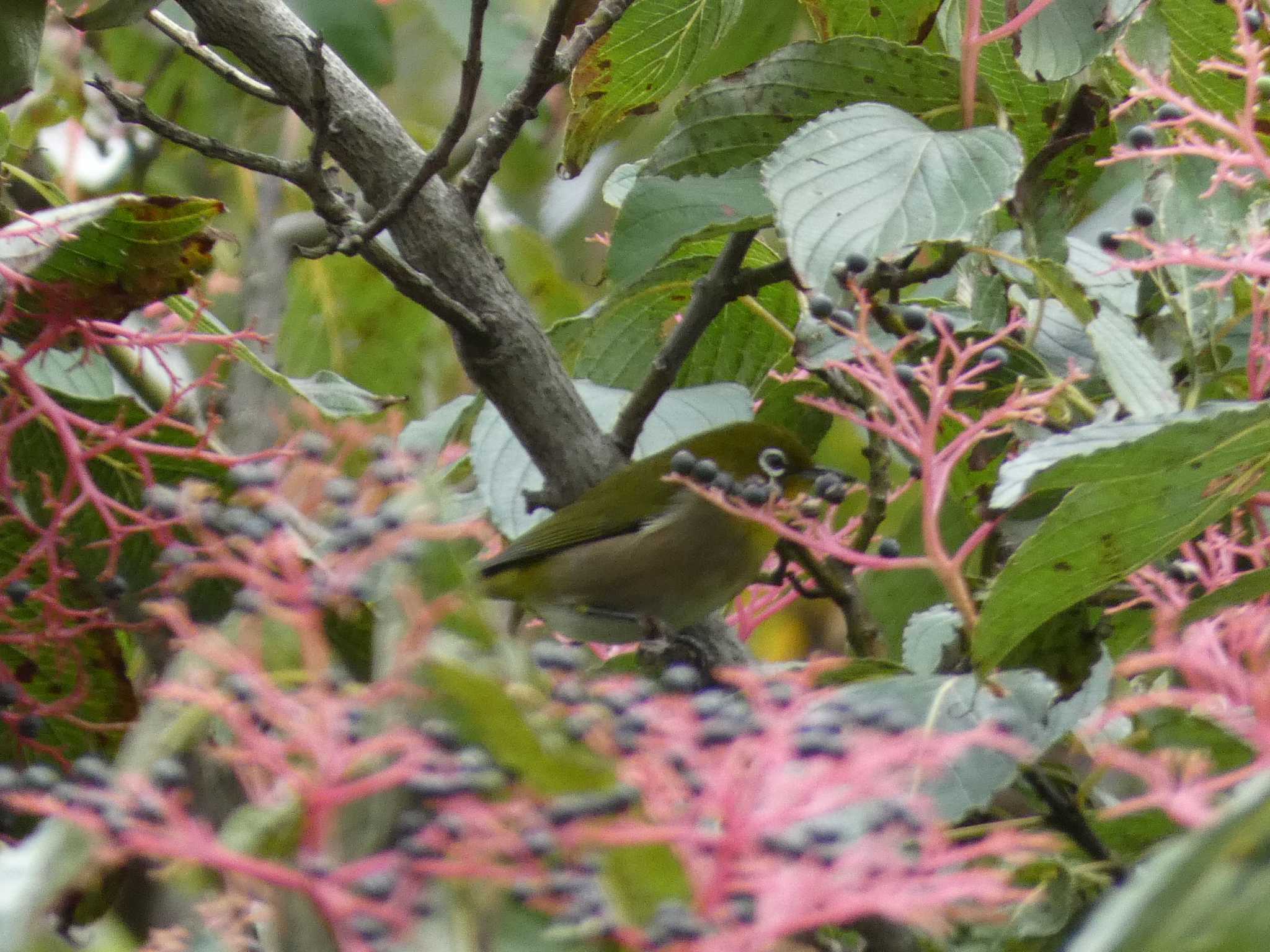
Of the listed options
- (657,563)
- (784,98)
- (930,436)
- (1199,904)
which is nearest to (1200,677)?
(930,436)

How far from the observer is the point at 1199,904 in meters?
0.68

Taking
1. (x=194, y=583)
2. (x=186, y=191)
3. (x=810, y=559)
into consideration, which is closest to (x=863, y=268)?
(x=810, y=559)

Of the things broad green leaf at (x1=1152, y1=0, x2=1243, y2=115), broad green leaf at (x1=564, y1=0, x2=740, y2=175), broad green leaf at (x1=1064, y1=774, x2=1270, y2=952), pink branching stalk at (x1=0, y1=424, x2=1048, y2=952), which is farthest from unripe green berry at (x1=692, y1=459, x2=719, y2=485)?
broad green leaf at (x1=1064, y1=774, x2=1270, y2=952)

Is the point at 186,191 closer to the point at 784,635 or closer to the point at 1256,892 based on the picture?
the point at 784,635

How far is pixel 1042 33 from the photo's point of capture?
1891 mm

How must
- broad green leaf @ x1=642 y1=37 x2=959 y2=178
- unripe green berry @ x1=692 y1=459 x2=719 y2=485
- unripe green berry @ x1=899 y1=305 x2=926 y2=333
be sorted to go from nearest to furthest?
unripe green berry @ x1=899 y1=305 x2=926 y2=333
broad green leaf @ x1=642 y1=37 x2=959 y2=178
unripe green berry @ x1=692 y1=459 x2=719 y2=485

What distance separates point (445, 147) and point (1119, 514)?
2.69ft

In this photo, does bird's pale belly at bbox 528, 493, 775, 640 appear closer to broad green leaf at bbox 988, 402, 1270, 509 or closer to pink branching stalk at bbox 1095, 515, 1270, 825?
pink branching stalk at bbox 1095, 515, 1270, 825

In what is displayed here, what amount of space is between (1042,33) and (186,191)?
9.79 feet

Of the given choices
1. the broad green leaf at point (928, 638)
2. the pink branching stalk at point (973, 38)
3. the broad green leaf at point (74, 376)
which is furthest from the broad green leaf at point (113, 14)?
the broad green leaf at point (928, 638)

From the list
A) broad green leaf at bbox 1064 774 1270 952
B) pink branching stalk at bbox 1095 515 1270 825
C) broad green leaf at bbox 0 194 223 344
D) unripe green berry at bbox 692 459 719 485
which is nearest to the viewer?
broad green leaf at bbox 1064 774 1270 952

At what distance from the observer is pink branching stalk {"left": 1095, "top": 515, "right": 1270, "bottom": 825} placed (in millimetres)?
961

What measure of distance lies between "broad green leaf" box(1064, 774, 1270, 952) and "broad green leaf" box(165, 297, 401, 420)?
135 centimetres

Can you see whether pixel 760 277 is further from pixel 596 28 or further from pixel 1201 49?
pixel 1201 49
